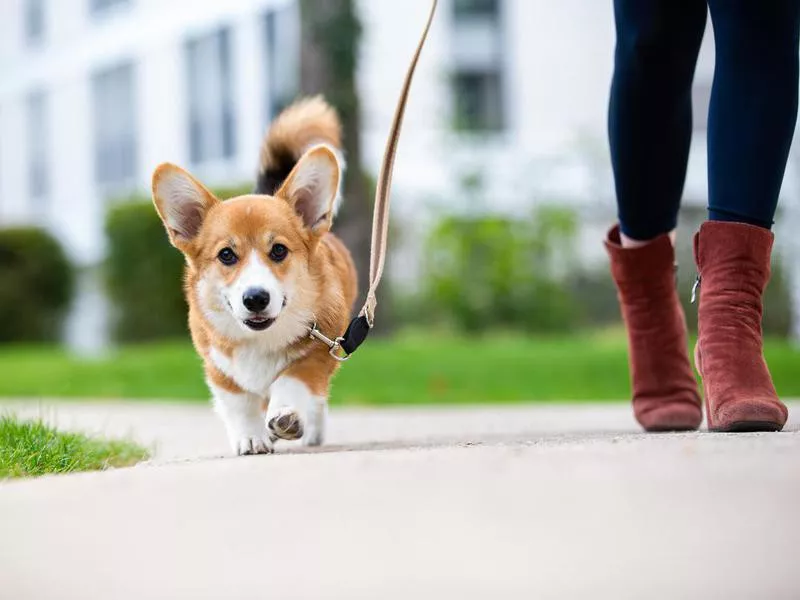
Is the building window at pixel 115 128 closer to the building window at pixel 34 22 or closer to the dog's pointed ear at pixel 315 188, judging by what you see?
the building window at pixel 34 22

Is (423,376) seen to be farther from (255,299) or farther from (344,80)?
(255,299)

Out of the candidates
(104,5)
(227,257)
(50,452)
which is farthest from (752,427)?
(104,5)

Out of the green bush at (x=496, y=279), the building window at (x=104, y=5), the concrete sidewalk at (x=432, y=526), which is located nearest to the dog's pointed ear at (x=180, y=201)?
the concrete sidewalk at (x=432, y=526)

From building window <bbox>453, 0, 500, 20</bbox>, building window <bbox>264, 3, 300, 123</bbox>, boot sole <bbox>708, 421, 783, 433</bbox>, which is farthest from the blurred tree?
building window <bbox>453, 0, 500, 20</bbox>

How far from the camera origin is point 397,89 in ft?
47.1

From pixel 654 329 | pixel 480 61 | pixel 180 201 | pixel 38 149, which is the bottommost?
pixel 38 149

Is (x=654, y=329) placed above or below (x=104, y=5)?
above

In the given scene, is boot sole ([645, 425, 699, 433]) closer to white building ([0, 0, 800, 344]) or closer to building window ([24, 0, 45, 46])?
white building ([0, 0, 800, 344])

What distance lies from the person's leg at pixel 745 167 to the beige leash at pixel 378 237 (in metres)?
0.67

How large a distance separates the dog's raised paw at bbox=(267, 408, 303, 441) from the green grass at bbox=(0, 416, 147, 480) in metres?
0.40

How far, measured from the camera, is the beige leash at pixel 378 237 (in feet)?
8.23

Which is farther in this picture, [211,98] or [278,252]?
[211,98]

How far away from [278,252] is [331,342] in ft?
0.81

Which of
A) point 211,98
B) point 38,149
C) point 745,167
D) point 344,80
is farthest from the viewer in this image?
point 38,149
